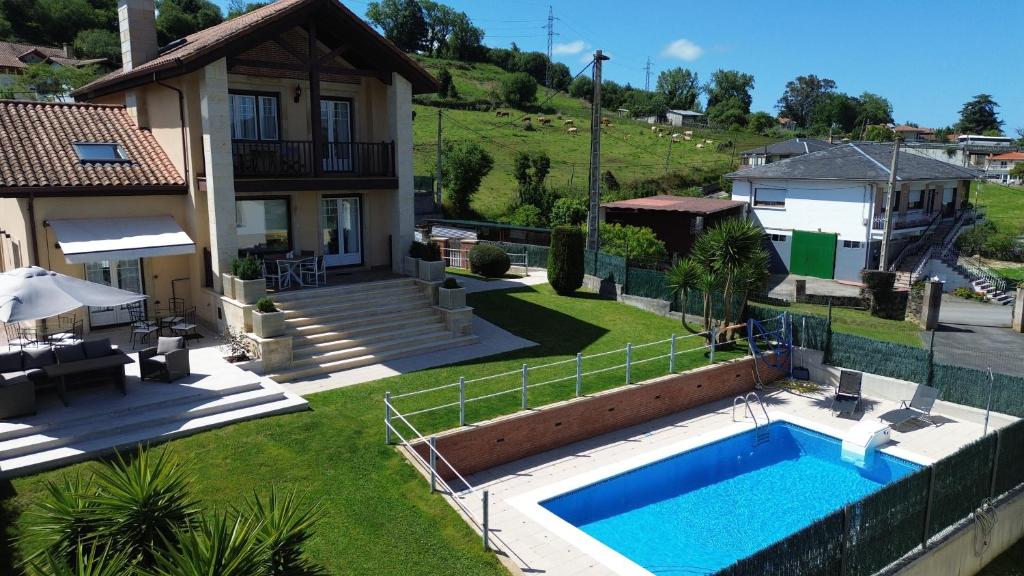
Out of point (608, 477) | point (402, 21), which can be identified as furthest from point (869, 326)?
point (402, 21)

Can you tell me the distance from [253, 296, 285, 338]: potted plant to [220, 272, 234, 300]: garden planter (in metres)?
1.59

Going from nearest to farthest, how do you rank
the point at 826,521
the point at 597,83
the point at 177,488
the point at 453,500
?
the point at 177,488 < the point at 826,521 < the point at 453,500 < the point at 597,83

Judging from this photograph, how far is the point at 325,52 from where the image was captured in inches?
919

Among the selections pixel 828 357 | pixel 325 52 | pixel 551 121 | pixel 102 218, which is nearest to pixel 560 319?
pixel 828 357

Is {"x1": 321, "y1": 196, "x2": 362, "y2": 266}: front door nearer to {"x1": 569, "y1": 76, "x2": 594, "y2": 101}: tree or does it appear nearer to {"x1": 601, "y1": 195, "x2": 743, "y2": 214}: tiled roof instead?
{"x1": 601, "y1": 195, "x2": 743, "y2": 214}: tiled roof

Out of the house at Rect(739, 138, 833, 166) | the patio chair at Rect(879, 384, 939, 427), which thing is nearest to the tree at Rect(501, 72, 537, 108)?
the house at Rect(739, 138, 833, 166)

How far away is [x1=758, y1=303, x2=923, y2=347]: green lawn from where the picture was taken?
26.0m

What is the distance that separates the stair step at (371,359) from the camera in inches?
709

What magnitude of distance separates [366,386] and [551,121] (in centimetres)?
7213

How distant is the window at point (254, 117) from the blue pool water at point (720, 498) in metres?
15.1

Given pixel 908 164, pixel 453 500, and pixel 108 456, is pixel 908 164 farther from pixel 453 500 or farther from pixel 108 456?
pixel 108 456

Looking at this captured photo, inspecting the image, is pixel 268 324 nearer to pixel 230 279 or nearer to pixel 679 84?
pixel 230 279

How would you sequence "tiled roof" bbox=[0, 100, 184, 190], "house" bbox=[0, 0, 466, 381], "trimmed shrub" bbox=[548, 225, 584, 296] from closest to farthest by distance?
"tiled roof" bbox=[0, 100, 184, 190] < "house" bbox=[0, 0, 466, 381] < "trimmed shrub" bbox=[548, 225, 584, 296]

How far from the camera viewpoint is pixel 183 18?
96.1 meters
